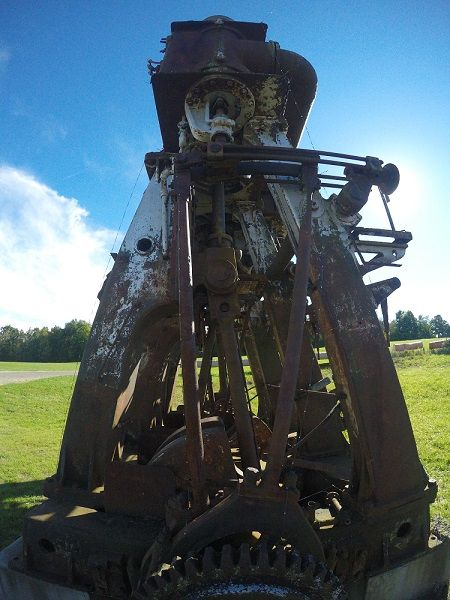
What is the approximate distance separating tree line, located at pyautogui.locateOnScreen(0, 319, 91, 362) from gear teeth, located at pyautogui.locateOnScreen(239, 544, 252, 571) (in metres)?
66.6

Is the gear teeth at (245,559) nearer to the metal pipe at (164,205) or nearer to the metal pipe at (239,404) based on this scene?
the metal pipe at (239,404)

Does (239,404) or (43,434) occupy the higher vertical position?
(239,404)

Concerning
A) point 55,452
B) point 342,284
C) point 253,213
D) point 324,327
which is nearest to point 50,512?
point 324,327

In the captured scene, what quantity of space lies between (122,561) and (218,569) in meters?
1.24

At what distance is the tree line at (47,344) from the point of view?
Result: 67375 mm

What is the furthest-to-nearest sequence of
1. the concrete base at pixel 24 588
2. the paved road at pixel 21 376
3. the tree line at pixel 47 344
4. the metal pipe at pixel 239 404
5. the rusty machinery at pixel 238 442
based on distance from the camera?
the tree line at pixel 47 344, the paved road at pixel 21 376, the metal pipe at pixel 239 404, the concrete base at pixel 24 588, the rusty machinery at pixel 238 442

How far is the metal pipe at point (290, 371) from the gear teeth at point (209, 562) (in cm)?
44

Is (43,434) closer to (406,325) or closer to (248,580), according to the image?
(248,580)

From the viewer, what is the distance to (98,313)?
3.62m

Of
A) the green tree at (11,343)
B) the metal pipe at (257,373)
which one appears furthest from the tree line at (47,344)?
the metal pipe at (257,373)

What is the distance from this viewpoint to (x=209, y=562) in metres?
2.05

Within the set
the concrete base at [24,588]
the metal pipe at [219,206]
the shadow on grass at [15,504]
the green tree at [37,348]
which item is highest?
the green tree at [37,348]

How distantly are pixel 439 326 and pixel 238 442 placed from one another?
3720 inches

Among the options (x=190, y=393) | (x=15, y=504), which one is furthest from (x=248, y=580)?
(x=15, y=504)
